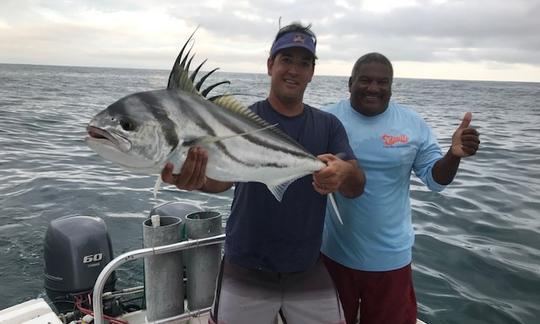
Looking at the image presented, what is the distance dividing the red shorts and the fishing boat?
0.73m

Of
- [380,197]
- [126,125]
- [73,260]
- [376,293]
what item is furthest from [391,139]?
[73,260]

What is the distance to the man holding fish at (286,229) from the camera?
3.05m

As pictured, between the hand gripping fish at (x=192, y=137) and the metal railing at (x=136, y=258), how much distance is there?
1.32 metres

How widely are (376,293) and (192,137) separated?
2.12 metres

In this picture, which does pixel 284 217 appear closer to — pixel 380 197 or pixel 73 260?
pixel 380 197

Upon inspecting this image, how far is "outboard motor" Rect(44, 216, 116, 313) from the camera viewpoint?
16.0 feet

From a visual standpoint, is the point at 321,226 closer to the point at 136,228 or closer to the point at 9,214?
the point at 136,228

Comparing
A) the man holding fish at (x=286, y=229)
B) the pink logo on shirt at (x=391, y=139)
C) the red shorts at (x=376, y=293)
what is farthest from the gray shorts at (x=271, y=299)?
the pink logo on shirt at (x=391, y=139)

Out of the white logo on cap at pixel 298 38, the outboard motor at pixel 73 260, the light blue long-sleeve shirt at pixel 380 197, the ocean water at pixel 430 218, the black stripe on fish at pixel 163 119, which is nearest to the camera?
the black stripe on fish at pixel 163 119

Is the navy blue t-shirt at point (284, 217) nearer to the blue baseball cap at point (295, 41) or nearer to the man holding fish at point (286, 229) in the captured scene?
the man holding fish at point (286, 229)

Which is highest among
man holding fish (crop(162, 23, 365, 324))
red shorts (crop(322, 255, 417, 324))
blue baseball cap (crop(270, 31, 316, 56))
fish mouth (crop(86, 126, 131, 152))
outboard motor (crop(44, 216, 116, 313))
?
blue baseball cap (crop(270, 31, 316, 56))

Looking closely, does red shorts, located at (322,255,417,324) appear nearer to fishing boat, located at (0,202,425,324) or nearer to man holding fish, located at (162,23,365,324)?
man holding fish, located at (162,23,365,324)

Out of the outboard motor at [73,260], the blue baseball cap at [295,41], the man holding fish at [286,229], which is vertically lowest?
the outboard motor at [73,260]

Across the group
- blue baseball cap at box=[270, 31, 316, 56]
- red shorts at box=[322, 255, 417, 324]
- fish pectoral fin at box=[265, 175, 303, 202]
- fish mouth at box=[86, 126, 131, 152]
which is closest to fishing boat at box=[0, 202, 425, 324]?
red shorts at box=[322, 255, 417, 324]
